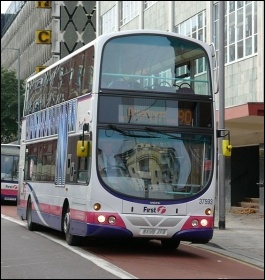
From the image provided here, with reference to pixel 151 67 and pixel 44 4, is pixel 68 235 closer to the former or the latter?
pixel 151 67

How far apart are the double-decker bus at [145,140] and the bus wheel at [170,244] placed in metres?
1.14

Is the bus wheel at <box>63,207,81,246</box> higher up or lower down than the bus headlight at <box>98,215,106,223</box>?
lower down

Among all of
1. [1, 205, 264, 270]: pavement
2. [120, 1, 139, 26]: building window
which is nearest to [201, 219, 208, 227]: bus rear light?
[1, 205, 264, 270]: pavement

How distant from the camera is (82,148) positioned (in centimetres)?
1352

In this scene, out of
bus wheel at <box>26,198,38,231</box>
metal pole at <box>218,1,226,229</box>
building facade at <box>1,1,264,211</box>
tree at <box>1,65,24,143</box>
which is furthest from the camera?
tree at <box>1,65,24,143</box>

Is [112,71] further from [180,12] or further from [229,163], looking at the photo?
[229,163]

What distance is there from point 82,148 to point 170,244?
2904mm

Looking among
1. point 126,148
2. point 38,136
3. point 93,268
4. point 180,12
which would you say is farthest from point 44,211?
point 180,12

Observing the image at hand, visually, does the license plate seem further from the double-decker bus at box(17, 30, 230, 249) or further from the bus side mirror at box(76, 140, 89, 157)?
the bus side mirror at box(76, 140, 89, 157)

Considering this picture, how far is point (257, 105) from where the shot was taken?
2145cm

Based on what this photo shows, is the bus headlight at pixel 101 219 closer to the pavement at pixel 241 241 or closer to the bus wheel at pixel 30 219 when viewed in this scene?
the pavement at pixel 241 241

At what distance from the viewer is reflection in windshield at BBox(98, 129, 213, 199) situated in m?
13.4

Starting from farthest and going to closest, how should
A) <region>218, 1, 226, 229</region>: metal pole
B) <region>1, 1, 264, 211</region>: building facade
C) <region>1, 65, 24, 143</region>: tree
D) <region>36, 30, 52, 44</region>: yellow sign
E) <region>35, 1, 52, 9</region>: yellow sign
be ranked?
1. <region>1, 65, 24, 143</region>: tree
2. <region>218, 1, 226, 229</region>: metal pole
3. <region>36, 30, 52, 44</region>: yellow sign
4. <region>1, 1, 264, 211</region>: building facade
5. <region>35, 1, 52, 9</region>: yellow sign

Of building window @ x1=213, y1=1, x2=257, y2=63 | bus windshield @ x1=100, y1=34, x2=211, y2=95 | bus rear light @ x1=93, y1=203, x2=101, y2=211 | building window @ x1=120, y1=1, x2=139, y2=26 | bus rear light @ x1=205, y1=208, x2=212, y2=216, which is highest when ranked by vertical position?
building window @ x1=213, y1=1, x2=257, y2=63
